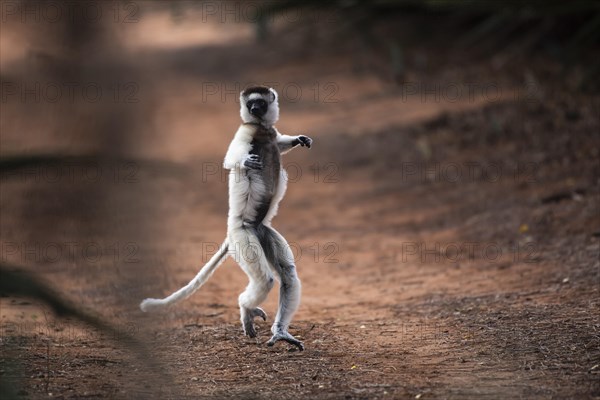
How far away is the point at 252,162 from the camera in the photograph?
477 centimetres

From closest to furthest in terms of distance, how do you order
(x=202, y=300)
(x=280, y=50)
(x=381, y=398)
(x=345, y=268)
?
(x=381, y=398)
(x=202, y=300)
(x=345, y=268)
(x=280, y=50)

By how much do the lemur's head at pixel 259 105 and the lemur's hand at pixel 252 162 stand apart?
35cm

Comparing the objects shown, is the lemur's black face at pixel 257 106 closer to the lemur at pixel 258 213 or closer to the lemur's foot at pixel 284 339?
the lemur at pixel 258 213

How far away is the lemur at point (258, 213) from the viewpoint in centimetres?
498

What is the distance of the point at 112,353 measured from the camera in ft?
16.9

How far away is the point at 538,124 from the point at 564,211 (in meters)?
4.14

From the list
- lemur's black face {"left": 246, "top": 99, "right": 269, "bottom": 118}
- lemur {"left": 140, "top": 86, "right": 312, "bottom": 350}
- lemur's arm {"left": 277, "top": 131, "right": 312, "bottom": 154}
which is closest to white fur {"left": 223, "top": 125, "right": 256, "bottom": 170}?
lemur {"left": 140, "top": 86, "right": 312, "bottom": 350}

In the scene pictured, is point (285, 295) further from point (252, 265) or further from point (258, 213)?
point (258, 213)

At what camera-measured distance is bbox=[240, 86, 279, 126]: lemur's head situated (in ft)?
16.5

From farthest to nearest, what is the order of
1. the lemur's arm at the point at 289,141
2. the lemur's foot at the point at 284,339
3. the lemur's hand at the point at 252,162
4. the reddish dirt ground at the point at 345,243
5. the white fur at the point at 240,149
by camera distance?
the lemur's arm at the point at 289,141 < the lemur's foot at the point at 284,339 < the white fur at the point at 240,149 < the lemur's hand at the point at 252,162 < the reddish dirt ground at the point at 345,243

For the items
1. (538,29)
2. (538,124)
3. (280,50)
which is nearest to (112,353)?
(538,124)

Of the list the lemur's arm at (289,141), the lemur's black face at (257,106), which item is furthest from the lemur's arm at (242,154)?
the lemur's arm at (289,141)

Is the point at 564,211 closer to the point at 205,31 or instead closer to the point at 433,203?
the point at 433,203

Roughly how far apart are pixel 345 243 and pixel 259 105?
5.61 m
